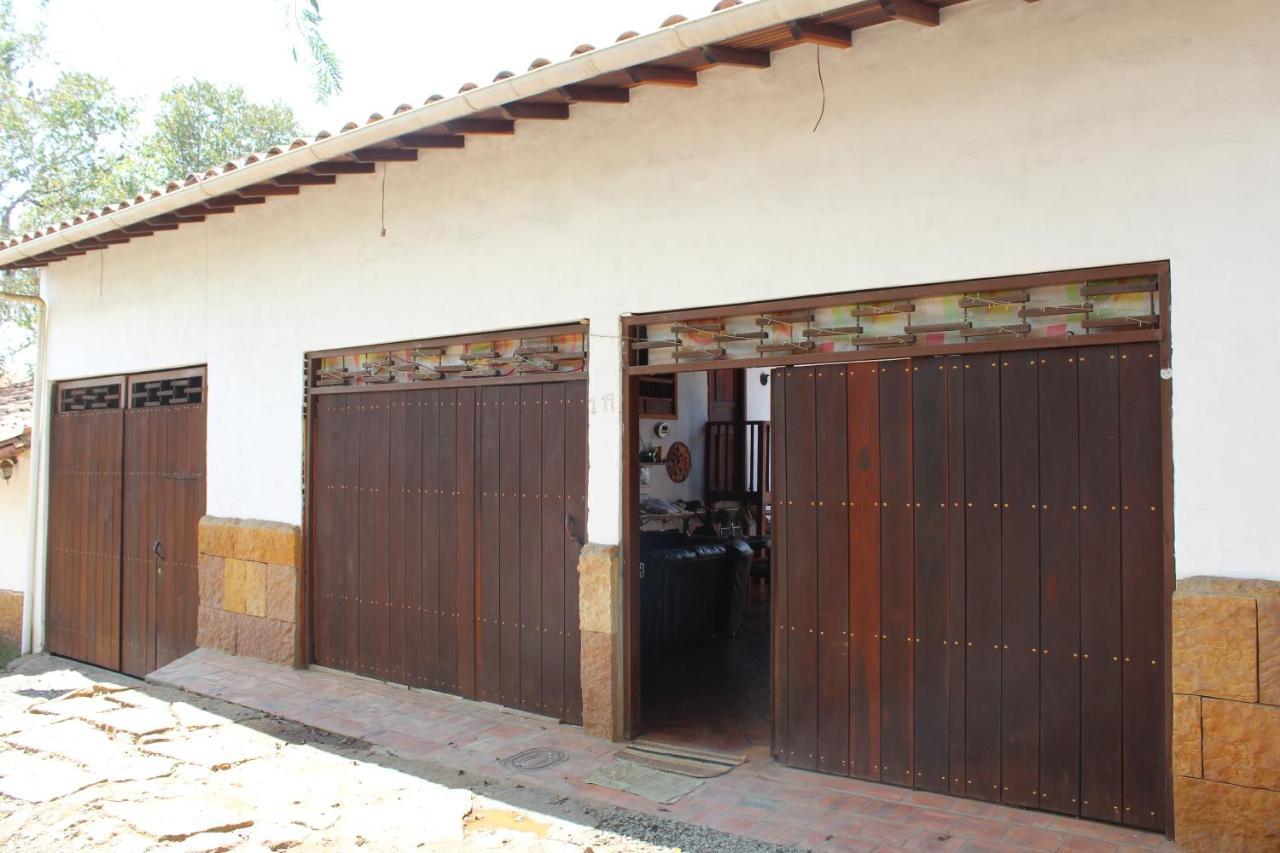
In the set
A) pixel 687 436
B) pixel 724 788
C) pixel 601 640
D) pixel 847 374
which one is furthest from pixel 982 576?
pixel 687 436

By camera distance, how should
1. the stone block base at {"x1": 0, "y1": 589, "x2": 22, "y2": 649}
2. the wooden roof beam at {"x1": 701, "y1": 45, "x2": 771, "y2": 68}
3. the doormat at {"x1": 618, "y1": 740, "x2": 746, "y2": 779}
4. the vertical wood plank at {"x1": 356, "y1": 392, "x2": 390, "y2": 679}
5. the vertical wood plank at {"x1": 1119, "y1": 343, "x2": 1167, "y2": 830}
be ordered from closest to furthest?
1. the vertical wood plank at {"x1": 1119, "y1": 343, "x2": 1167, "y2": 830}
2. the wooden roof beam at {"x1": 701, "y1": 45, "x2": 771, "y2": 68}
3. the doormat at {"x1": 618, "y1": 740, "x2": 746, "y2": 779}
4. the vertical wood plank at {"x1": 356, "y1": 392, "x2": 390, "y2": 679}
5. the stone block base at {"x1": 0, "y1": 589, "x2": 22, "y2": 649}

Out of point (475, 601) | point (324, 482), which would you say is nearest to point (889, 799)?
point (475, 601)

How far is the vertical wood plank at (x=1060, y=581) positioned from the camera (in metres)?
4.02

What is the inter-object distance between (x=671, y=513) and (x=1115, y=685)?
6381mm

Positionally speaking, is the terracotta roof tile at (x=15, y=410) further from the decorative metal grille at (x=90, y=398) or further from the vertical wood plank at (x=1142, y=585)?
the vertical wood plank at (x=1142, y=585)

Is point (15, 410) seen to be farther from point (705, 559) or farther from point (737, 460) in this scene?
point (705, 559)

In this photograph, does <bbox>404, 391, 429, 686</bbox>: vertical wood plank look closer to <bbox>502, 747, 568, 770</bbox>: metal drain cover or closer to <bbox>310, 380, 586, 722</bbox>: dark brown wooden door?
<bbox>310, 380, 586, 722</bbox>: dark brown wooden door

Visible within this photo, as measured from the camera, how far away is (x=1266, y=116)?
11.8 ft

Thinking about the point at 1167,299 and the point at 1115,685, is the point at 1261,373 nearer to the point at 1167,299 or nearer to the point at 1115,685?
the point at 1167,299

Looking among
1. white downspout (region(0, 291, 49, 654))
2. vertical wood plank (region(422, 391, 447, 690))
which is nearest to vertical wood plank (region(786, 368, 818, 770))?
vertical wood plank (region(422, 391, 447, 690))

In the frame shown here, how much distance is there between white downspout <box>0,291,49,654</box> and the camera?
31.9 feet

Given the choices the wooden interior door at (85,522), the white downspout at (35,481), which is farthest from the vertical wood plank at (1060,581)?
the white downspout at (35,481)

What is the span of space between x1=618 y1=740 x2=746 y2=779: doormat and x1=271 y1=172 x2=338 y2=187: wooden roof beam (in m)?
4.52

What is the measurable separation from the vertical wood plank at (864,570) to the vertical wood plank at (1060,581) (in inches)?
29.9
